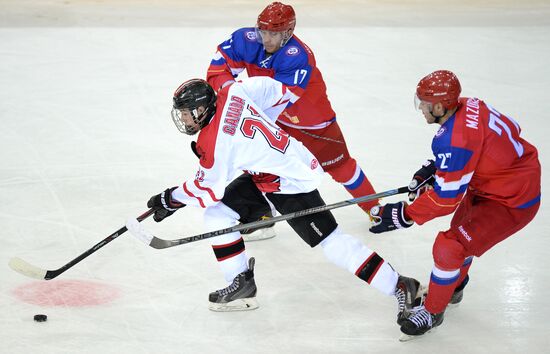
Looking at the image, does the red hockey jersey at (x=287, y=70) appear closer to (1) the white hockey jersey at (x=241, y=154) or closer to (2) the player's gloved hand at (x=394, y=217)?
(1) the white hockey jersey at (x=241, y=154)

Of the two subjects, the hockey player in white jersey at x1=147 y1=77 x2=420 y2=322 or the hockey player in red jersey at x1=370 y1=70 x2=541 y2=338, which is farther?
the hockey player in white jersey at x1=147 y1=77 x2=420 y2=322

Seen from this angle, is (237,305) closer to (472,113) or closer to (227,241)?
(227,241)

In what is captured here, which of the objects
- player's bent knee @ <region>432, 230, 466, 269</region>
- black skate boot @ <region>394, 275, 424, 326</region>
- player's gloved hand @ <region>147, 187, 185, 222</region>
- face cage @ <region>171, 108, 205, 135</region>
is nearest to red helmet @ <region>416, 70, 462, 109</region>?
player's bent knee @ <region>432, 230, 466, 269</region>

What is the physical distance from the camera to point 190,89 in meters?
3.23

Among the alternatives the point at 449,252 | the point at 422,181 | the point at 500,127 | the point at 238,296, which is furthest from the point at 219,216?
the point at 500,127

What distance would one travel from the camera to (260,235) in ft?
13.8

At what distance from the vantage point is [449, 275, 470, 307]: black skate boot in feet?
11.4

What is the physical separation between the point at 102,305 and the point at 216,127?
0.93 metres

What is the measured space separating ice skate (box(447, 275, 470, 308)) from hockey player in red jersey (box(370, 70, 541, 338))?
0.69 feet

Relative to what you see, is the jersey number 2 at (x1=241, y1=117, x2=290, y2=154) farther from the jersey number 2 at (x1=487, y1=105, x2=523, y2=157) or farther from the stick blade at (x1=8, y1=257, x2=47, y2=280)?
the stick blade at (x1=8, y1=257, x2=47, y2=280)

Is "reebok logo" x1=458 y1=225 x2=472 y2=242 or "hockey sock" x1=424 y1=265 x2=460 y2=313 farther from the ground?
"reebok logo" x1=458 y1=225 x2=472 y2=242

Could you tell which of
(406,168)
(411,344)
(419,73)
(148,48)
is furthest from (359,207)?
A: (148,48)

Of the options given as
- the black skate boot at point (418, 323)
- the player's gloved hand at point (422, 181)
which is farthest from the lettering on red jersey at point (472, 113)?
the black skate boot at point (418, 323)

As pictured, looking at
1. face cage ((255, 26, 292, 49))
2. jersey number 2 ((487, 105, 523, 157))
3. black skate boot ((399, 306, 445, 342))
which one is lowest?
black skate boot ((399, 306, 445, 342))
